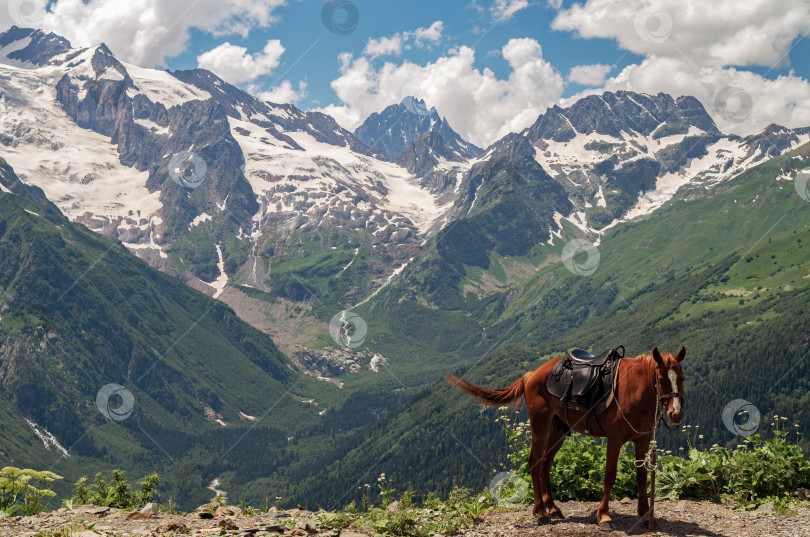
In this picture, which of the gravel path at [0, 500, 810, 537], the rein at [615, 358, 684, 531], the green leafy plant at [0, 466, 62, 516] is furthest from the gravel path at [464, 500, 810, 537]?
the green leafy plant at [0, 466, 62, 516]

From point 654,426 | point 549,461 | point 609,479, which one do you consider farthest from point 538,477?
point 654,426

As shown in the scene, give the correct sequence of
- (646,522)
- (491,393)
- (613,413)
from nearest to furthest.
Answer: (646,522)
(613,413)
(491,393)

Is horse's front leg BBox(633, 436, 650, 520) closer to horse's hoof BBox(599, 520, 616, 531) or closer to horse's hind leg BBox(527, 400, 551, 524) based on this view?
horse's hoof BBox(599, 520, 616, 531)

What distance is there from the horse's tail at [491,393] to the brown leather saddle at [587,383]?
1.34m

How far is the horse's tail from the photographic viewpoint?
21.9 metres

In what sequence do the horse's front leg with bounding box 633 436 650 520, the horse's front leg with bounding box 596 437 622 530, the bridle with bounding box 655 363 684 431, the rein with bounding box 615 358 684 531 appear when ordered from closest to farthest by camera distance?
the bridle with bounding box 655 363 684 431 → the rein with bounding box 615 358 684 531 → the horse's front leg with bounding box 596 437 622 530 → the horse's front leg with bounding box 633 436 650 520

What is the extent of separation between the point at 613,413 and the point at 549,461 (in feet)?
9.84

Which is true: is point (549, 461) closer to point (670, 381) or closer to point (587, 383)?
point (587, 383)

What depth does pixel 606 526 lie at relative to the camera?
18.7m

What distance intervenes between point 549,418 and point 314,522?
7.79 m

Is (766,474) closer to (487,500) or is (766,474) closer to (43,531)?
(487,500)

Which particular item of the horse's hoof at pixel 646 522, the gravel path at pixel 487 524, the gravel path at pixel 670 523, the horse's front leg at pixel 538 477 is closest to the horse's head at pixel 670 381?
the horse's hoof at pixel 646 522

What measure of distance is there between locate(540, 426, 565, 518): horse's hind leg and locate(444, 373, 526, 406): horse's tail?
1.59m

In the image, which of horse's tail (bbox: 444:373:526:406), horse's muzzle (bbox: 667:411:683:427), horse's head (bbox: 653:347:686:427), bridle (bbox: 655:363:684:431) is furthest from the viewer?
horse's tail (bbox: 444:373:526:406)
